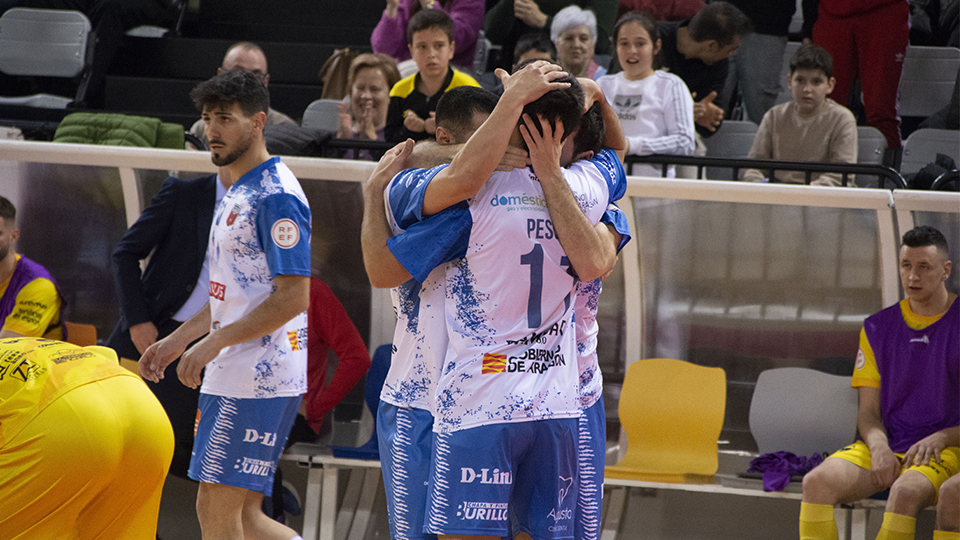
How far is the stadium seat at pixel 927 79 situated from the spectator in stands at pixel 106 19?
6238 mm

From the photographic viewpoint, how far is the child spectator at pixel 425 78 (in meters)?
5.36

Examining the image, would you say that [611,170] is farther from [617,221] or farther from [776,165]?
[776,165]

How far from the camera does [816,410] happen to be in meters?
4.84

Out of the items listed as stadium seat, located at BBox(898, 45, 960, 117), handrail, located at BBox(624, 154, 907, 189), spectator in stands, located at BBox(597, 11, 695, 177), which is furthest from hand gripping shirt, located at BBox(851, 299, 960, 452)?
stadium seat, located at BBox(898, 45, 960, 117)

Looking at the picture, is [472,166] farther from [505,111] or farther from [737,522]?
[737,522]

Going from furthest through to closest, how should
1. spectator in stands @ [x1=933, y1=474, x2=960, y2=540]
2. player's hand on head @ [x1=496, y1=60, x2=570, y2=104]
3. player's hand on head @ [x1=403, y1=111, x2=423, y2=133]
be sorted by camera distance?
player's hand on head @ [x1=403, y1=111, x2=423, y2=133]
spectator in stands @ [x1=933, y1=474, x2=960, y2=540]
player's hand on head @ [x1=496, y1=60, x2=570, y2=104]

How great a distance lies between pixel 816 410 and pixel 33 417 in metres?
3.79

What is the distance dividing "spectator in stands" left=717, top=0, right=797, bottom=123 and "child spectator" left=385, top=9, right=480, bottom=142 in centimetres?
220

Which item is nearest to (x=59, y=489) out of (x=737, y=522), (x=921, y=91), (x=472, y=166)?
(x=472, y=166)

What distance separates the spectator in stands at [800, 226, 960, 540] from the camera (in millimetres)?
4133

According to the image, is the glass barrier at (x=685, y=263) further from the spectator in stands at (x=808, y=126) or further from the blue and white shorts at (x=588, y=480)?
the blue and white shorts at (x=588, y=480)

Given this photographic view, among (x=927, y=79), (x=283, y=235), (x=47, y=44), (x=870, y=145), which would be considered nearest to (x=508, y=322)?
(x=283, y=235)

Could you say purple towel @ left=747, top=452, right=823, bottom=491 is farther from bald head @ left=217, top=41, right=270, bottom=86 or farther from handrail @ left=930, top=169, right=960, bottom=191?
bald head @ left=217, top=41, right=270, bottom=86

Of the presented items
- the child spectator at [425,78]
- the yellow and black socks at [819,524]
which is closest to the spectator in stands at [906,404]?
the yellow and black socks at [819,524]
